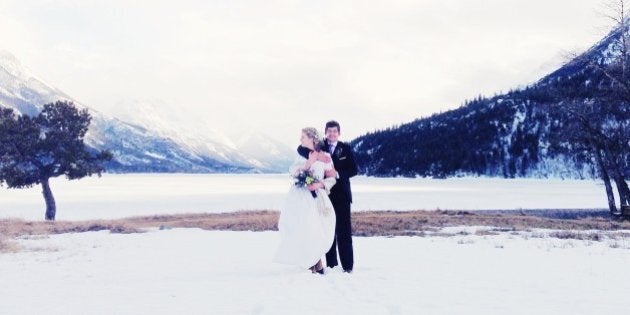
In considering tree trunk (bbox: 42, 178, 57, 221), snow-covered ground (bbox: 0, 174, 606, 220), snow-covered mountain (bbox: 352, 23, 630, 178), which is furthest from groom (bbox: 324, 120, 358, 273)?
snow-covered mountain (bbox: 352, 23, 630, 178)

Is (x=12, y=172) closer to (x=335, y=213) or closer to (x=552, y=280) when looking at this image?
(x=335, y=213)

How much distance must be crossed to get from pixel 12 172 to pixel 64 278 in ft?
106

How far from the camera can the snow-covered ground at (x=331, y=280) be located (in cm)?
758

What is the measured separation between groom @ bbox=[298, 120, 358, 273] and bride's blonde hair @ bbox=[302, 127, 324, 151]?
171mm

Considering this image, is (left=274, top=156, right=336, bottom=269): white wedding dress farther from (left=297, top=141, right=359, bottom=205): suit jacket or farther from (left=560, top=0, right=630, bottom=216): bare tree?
(left=560, top=0, right=630, bottom=216): bare tree

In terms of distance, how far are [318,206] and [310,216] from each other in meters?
0.24

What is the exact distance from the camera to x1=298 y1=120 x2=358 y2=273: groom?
10.7 meters

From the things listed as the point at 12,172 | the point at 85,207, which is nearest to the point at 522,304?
the point at 12,172

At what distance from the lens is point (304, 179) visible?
10.4 m

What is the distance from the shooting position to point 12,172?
3872 cm

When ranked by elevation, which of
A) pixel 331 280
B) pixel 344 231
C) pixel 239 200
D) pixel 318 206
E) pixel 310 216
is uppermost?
pixel 318 206

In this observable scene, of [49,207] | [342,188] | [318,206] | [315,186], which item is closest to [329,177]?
[315,186]

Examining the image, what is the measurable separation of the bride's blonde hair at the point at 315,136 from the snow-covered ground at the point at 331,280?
2.28m

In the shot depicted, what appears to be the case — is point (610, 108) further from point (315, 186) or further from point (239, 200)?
point (239, 200)
